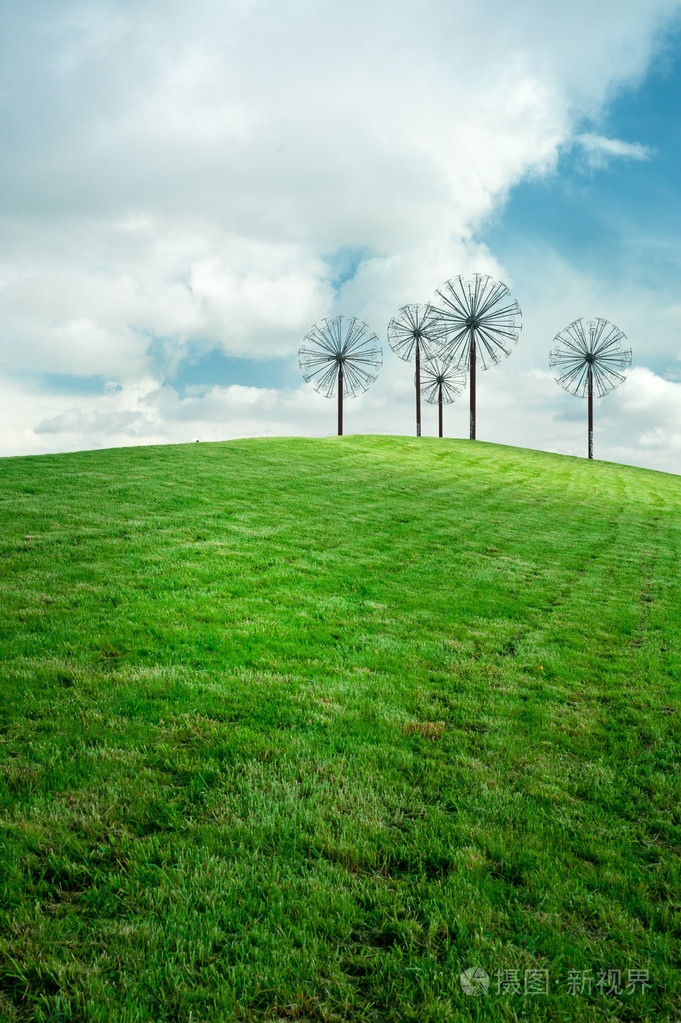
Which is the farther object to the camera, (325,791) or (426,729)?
(426,729)

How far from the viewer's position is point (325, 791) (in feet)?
15.8

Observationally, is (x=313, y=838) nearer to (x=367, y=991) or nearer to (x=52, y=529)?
(x=367, y=991)

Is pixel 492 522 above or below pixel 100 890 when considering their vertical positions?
above

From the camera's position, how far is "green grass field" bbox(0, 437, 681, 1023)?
10.4 ft

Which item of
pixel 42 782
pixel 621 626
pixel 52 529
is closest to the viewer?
pixel 42 782

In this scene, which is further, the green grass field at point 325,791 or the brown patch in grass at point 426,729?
the brown patch in grass at point 426,729

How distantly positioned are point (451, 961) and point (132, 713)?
12.8ft

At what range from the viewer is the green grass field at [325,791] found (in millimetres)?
Result: 3176

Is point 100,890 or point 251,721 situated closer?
point 100,890

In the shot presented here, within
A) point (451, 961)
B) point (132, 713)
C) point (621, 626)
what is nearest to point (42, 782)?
point (132, 713)

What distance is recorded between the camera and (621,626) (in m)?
10.8

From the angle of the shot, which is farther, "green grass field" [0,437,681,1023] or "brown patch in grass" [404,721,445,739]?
"brown patch in grass" [404,721,445,739]

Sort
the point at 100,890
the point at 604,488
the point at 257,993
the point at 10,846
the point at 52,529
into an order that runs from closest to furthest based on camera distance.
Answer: the point at 257,993
the point at 100,890
the point at 10,846
the point at 52,529
the point at 604,488

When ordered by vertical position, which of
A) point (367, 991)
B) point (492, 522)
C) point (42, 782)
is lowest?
point (367, 991)
